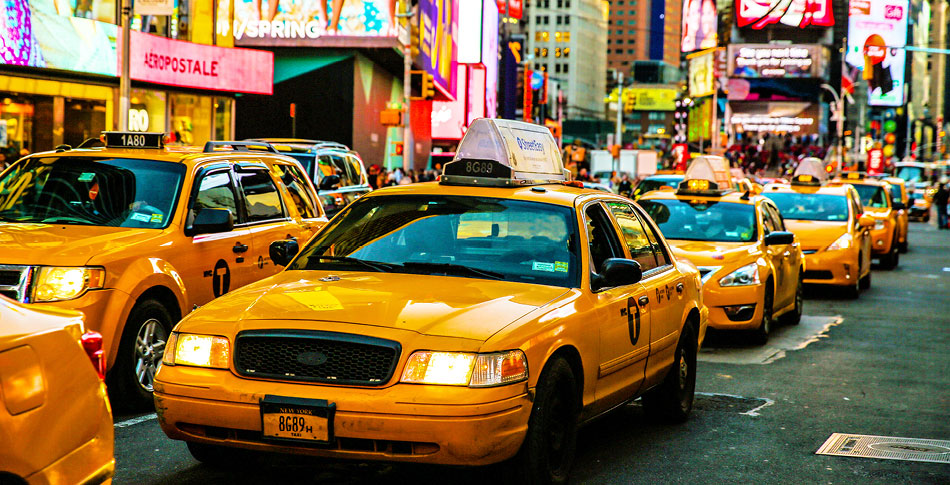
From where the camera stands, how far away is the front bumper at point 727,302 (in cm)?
1185

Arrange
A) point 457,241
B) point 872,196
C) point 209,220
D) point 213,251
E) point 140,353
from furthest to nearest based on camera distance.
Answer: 1. point 872,196
2. point 213,251
3. point 209,220
4. point 140,353
5. point 457,241

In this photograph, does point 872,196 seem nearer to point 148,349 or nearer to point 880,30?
point 148,349

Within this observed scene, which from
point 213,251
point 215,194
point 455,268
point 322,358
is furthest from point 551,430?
point 215,194

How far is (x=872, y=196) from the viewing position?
25484 mm

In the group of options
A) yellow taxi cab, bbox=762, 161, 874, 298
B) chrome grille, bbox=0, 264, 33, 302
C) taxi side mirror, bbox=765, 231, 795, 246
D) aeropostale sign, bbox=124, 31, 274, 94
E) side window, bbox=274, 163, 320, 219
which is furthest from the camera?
aeropostale sign, bbox=124, 31, 274, 94

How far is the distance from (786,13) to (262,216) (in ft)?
367

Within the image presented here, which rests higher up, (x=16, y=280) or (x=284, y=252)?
(x=284, y=252)

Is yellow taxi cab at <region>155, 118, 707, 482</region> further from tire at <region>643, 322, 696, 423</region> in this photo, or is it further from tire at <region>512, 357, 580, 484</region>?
tire at <region>643, 322, 696, 423</region>

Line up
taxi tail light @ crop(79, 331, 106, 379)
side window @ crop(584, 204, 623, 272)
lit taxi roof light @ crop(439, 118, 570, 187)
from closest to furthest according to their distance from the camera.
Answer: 1. taxi tail light @ crop(79, 331, 106, 379)
2. side window @ crop(584, 204, 623, 272)
3. lit taxi roof light @ crop(439, 118, 570, 187)

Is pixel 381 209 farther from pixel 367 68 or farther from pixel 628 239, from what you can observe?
pixel 367 68

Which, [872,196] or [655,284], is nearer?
[655,284]

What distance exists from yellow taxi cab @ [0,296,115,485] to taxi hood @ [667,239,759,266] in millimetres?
8790

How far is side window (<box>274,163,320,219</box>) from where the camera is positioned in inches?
403

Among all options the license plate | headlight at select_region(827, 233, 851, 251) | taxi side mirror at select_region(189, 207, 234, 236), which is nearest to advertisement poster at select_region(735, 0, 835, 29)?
headlight at select_region(827, 233, 851, 251)
